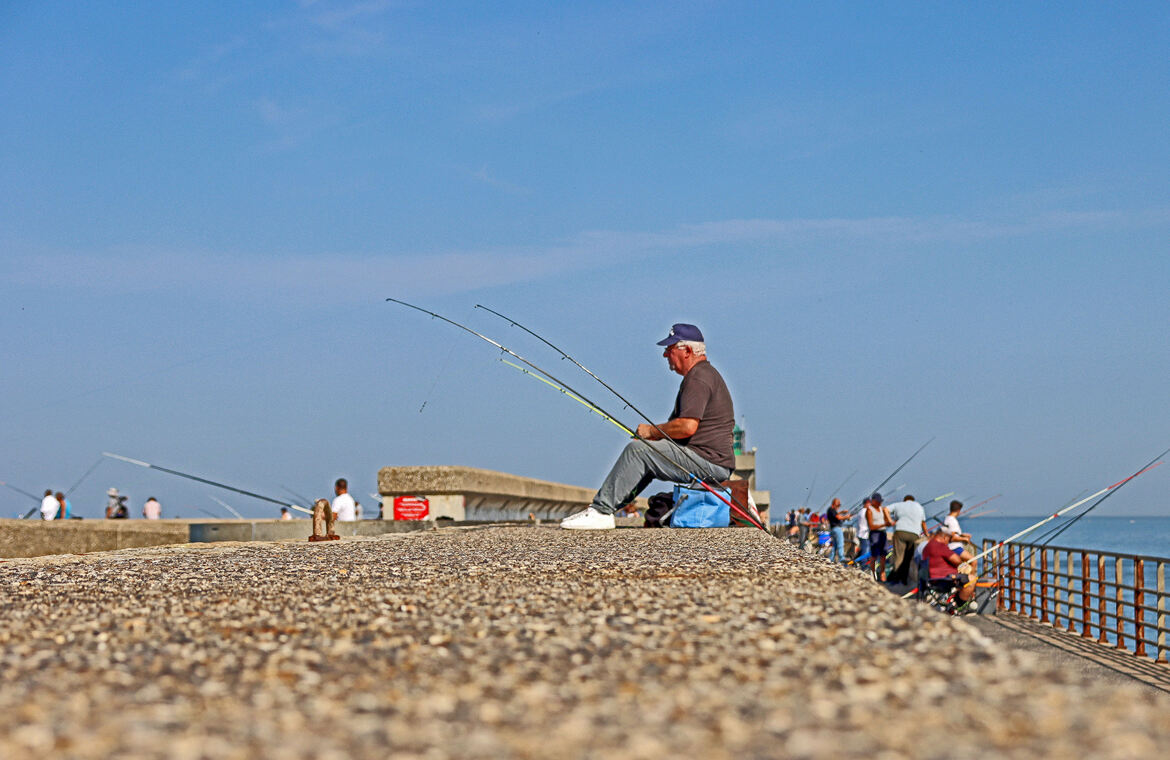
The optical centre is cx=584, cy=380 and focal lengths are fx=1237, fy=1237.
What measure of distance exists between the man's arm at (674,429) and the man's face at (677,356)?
0.49 meters

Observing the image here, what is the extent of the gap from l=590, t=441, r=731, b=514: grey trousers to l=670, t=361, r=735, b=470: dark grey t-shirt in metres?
0.10

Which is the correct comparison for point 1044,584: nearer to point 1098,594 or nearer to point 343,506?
point 1098,594

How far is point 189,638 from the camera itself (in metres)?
3.23

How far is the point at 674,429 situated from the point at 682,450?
0.64 feet

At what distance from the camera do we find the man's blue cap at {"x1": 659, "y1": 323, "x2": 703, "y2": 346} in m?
9.12

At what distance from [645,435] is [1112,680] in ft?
15.2

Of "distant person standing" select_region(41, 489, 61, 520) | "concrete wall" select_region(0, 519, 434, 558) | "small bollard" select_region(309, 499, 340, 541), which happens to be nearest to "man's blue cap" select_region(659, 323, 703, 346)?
"small bollard" select_region(309, 499, 340, 541)

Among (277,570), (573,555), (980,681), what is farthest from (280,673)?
(573,555)

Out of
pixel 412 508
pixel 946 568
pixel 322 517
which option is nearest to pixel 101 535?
pixel 322 517

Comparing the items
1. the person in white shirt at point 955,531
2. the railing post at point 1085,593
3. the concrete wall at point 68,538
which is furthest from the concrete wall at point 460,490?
the railing post at point 1085,593

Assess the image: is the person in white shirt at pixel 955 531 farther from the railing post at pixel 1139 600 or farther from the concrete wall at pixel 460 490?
the concrete wall at pixel 460 490

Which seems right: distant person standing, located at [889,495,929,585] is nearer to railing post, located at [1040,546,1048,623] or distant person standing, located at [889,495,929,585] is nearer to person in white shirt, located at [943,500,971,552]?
person in white shirt, located at [943,500,971,552]

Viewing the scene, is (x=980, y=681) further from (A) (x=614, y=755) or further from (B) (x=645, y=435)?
(B) (x=645, y=435)

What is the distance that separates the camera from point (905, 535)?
53.8 ft
